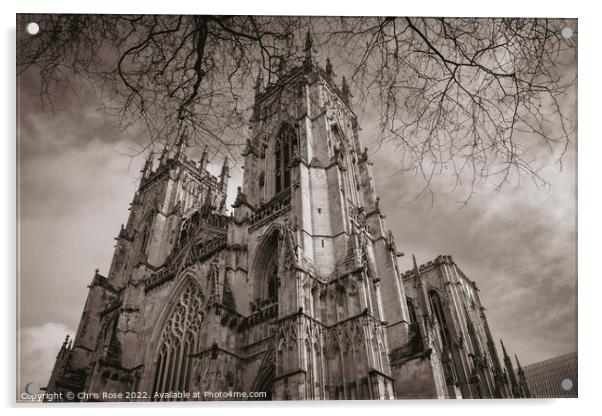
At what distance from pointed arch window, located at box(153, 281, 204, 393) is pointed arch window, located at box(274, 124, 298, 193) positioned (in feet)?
17.9

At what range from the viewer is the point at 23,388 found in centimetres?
659

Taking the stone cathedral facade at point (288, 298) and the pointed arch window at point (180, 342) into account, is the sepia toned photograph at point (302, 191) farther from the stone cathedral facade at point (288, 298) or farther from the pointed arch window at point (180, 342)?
the pointed arch window at point (180, 342)

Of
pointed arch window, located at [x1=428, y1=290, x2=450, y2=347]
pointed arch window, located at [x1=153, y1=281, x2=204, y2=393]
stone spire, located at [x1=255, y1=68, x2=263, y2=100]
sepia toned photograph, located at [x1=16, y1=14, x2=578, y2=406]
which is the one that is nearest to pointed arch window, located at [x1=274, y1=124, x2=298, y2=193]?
sepia toned photograph, located at [x1=16, y1=14, x2=578, y2=406]

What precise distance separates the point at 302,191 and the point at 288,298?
15.0 ft

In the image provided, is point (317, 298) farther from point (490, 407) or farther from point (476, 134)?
point (476, 134)

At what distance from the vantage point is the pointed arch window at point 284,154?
63.6ft

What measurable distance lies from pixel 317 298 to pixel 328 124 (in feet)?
30.2

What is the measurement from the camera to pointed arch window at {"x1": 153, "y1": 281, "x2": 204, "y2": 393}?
15.5m

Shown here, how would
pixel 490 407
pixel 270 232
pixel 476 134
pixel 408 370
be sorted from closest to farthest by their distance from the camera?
pixel 476 134, pixel 490 407, pixel 408 370, pixel 270 232

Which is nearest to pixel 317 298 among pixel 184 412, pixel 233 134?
pixel 184 412

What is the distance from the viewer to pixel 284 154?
66.8 feet

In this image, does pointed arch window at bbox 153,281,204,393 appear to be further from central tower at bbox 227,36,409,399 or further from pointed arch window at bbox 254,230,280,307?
central tower at bbox 227,36,409,399
